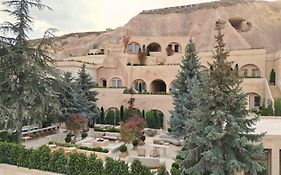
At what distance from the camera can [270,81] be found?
1399 inches

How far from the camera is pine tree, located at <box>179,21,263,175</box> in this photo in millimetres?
11312

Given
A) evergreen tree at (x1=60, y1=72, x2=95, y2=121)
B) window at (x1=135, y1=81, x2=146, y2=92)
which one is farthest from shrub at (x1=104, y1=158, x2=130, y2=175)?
window at (x1=135, y1=81, x2=146, y2=92)

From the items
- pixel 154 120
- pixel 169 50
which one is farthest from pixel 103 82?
pixel 169 50

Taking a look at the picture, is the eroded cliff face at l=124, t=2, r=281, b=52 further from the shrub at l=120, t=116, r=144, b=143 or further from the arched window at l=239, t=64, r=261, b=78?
the shrub at l=120, t=116, r=144, b=143

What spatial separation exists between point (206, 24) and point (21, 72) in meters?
38.3

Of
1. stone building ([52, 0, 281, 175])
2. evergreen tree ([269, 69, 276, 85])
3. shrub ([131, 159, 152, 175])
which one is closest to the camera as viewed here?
shrub ([131, 159, 152, 175])

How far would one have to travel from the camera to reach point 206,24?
53188 mm

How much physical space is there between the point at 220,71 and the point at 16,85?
1482 centimetres

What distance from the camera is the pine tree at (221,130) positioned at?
11.3m

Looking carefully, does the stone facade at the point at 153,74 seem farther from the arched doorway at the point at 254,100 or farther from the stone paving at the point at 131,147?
the stone paving at the point at 131,147

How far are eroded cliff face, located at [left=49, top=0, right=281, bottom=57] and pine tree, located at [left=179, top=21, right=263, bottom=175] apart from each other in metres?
37.7

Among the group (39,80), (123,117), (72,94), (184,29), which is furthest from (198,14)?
(39,80)

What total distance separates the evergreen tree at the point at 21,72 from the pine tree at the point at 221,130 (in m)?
12.8

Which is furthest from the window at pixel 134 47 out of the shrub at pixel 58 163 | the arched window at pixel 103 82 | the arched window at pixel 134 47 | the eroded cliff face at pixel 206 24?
the shrub at pixel 58 163
